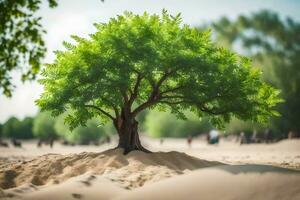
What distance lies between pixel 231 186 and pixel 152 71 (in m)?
8.86

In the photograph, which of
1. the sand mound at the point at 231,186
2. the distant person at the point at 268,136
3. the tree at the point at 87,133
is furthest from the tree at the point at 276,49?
the sand mound at the point at 231,186

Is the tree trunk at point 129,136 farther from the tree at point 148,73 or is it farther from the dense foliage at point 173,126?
the dense foliage at point 173,126

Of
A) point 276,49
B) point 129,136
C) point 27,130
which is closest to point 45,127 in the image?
point 27,130

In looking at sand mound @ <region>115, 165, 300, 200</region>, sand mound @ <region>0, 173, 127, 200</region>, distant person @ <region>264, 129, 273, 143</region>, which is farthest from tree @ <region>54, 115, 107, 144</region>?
sand mound @ <region>115, 165, 300, 200</region>

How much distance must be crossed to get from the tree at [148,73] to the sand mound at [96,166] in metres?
1.69

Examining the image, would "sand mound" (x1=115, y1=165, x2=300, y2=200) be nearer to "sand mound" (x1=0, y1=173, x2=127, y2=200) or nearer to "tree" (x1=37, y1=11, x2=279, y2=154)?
"sand mound" (x1=0, y1=173, x2=127, y2=200)

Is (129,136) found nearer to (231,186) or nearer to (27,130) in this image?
(231,186)

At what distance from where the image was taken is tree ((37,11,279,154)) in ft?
58.0

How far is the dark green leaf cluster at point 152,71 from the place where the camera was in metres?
17.7

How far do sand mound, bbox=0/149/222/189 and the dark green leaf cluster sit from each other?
2.18m

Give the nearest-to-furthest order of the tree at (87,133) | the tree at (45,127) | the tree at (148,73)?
the tree at (148,73)
the tree at (87,133)
the tree at (45,127)

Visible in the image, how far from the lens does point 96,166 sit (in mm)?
16969

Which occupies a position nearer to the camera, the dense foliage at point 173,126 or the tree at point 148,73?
the tree at point 148,73

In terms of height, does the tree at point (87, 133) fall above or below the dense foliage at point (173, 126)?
below
